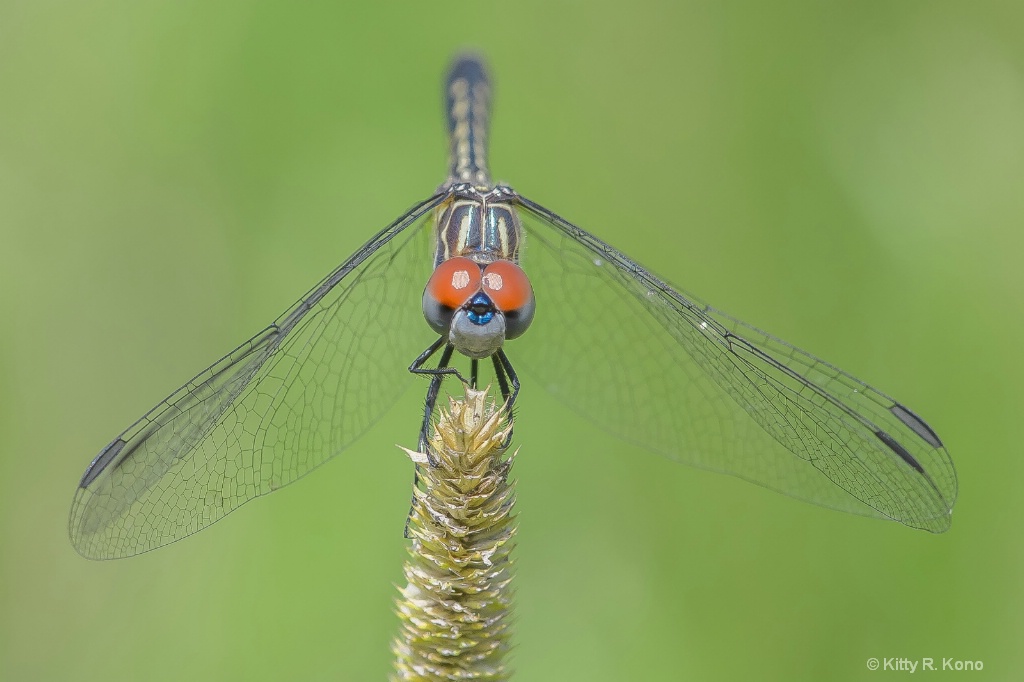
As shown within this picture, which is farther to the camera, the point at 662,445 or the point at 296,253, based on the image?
the point at 296,253

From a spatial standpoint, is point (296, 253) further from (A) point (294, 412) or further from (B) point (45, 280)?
(A) point (294, 412)

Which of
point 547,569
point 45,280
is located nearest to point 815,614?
point 547,569

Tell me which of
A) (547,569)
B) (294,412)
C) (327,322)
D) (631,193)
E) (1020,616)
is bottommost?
(1020,616)

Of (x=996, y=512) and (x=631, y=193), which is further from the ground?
(x=631, y=193)

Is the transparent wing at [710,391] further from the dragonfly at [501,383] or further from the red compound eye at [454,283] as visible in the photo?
the red compound eye at [454,283]

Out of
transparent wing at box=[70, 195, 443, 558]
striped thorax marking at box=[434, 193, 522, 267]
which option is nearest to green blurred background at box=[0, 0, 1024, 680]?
transparent wing at box=[70, 195, 443, 558]

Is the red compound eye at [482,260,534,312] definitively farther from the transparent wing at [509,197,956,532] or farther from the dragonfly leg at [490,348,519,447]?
the transparent wing at [509,197,956,532]
